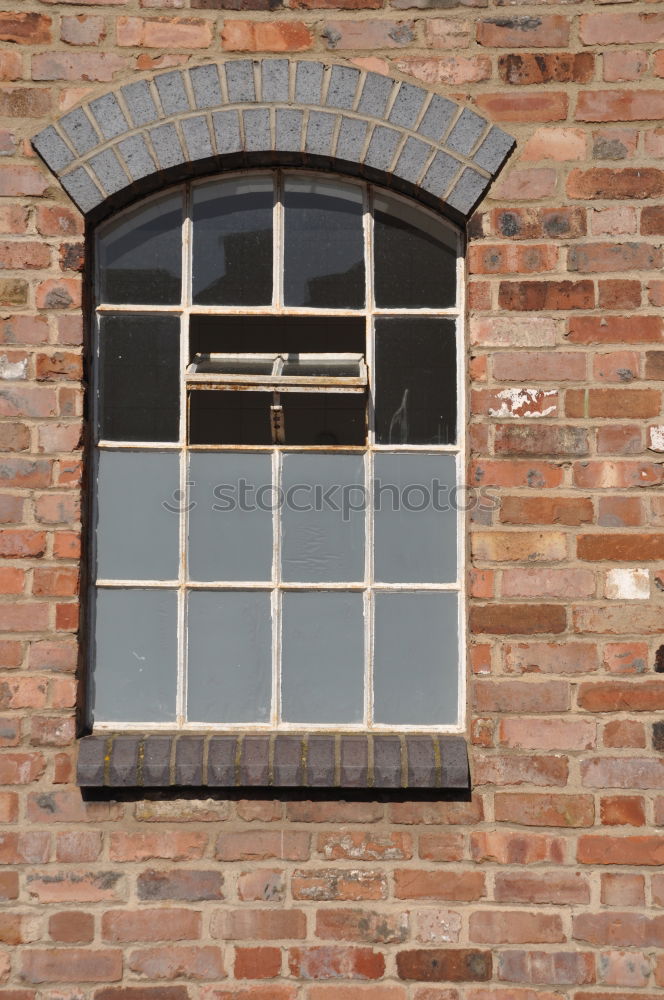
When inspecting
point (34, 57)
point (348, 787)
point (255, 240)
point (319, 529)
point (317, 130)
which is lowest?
point (348, 787)

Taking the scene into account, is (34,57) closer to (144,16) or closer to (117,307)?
(144,16)

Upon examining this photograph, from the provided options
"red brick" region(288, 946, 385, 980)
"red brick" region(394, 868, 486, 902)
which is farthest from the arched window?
"red brick" region(288, 946, 385, 980)

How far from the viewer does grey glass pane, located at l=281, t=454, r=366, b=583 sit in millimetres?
2893

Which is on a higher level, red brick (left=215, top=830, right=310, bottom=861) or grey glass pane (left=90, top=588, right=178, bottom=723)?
grey glass pane (left=90, top=588, right=178, bottom=723)

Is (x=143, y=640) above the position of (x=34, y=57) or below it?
below

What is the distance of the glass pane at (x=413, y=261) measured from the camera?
2945mm

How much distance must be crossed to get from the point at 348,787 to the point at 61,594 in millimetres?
1088

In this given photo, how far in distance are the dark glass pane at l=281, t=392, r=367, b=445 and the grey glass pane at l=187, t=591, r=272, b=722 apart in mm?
566

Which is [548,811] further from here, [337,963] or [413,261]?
[413,261]

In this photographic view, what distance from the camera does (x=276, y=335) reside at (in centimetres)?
295

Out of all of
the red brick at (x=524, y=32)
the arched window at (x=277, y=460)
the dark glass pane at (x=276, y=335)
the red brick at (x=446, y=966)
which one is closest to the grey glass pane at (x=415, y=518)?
the arched window at (x=277, y=460)

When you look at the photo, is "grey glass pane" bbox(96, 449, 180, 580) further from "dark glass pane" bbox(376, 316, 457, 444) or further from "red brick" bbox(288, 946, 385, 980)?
"red brick" bbox(288, 946, 385, 980)

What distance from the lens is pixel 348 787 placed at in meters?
2.69

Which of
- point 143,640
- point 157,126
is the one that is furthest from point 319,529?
point 157,126
